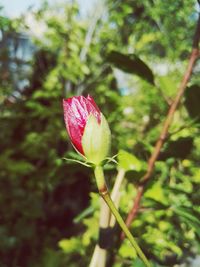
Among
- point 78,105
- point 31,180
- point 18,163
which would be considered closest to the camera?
point 78,105

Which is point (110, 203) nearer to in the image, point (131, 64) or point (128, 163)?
point (128, 163)

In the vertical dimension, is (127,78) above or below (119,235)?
above

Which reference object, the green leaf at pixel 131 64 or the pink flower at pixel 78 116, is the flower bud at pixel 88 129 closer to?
the pink flower at pixel 78 116

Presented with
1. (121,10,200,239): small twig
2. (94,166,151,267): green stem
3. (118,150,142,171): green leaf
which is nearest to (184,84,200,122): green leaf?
(121,10,200,239): small twig

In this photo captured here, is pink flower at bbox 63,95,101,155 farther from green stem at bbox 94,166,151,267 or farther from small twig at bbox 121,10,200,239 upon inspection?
small twig at bbox 121,10,200,239

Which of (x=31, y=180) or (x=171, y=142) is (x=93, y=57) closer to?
(x=31, y=180)

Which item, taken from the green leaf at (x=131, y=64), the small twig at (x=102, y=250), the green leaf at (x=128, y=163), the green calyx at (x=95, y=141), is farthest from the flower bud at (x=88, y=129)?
the green leaf at (x=131, y=64)

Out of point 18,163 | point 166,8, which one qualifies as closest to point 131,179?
point 166,8
